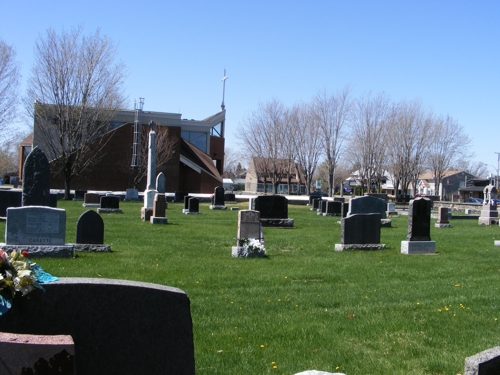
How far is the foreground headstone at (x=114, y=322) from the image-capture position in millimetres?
3623

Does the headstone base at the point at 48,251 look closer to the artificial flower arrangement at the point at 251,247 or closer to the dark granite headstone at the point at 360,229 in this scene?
the artificial flower arrangement at the point at 251,247

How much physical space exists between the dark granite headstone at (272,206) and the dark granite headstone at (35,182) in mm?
11491

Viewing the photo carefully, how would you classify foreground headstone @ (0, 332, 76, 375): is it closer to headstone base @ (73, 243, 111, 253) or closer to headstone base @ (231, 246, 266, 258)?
headstone base @ (231, 246, 266, 258)

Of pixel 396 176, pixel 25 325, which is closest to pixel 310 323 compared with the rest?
pixel 25 325

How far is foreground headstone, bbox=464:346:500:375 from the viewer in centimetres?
375

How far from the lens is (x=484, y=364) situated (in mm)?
3766

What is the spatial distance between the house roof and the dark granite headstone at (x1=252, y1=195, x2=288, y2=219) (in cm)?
3564

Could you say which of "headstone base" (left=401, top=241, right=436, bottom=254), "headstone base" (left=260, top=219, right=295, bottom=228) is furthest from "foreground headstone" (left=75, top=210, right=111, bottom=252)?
"headstone base" (left=260, top=219, right=295, bottom=228)

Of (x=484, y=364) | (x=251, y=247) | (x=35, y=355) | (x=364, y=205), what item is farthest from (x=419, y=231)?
(x=35, y=355)

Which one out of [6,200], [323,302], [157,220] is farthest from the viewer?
[157,220]

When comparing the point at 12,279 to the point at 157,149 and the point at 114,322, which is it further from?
the point at 157,149

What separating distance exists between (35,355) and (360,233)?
13.1 m

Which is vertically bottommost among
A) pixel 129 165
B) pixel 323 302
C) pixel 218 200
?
pixel 323 302

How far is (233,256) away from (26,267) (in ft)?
33.8
